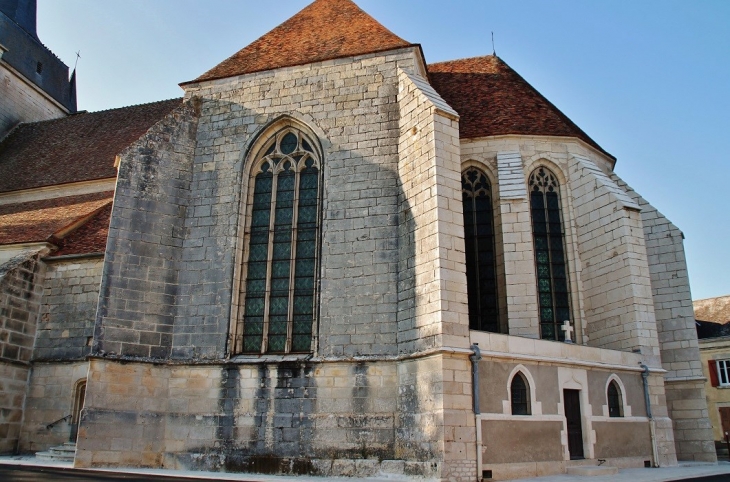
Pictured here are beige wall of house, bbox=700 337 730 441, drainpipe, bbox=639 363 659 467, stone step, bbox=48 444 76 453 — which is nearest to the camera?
drainpipe, bbox=639 363 659 467

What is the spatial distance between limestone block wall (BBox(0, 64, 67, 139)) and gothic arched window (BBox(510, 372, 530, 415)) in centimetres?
1941

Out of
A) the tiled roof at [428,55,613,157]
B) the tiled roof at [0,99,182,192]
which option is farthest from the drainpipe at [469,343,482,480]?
the tiled roof at [0,99,182,192]

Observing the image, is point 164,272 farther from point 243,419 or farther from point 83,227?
point 83,227

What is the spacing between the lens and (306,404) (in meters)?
10.0

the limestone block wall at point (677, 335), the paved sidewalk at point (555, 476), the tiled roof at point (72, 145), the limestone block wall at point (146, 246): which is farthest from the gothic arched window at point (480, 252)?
the tiled roof at point (72, 145)

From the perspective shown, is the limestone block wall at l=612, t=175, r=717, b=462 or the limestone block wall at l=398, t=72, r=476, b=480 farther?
the limestone block wall at l=612, t=175, r=717, b=462

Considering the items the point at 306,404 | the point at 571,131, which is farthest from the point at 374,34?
the point at 306,404

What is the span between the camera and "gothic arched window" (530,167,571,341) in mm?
12172

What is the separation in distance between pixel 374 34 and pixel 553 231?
5529 mm

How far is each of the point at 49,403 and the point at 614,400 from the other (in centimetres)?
1106

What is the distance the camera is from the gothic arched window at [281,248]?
10.9 metres

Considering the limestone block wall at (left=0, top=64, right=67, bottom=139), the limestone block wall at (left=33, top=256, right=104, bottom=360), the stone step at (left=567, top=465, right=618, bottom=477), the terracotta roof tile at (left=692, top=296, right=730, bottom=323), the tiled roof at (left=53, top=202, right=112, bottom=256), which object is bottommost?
the stone step at (left=567, top=465, right=618, bottom=477)

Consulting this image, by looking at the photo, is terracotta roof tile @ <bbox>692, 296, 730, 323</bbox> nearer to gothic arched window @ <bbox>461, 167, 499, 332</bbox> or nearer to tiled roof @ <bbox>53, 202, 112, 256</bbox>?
gothic arched window @ <bbox>461, 167, 499, 332</bbox>

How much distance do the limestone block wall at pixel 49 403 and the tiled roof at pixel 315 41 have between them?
6.70 meters
